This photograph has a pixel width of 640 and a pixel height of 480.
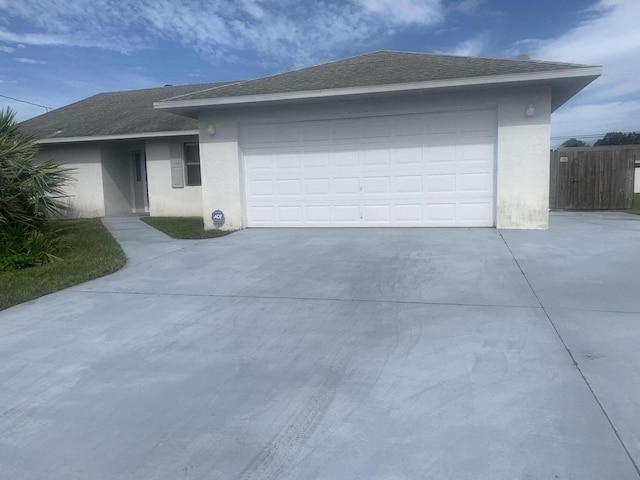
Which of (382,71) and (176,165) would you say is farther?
(176,165)

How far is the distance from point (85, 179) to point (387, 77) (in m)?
11.7

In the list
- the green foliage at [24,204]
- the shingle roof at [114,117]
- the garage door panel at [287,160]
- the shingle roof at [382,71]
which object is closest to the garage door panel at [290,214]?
the garage door panel at [287,160]

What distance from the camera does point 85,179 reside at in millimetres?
17531

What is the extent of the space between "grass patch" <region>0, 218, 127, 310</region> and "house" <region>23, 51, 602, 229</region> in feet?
10.4

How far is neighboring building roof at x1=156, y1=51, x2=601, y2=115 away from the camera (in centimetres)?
977

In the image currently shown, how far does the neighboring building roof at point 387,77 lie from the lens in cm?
977

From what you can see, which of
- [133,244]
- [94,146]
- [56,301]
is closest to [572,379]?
[56,301]

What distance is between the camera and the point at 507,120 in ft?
34.6

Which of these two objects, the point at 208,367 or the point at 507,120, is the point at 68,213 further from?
the point at 208,367

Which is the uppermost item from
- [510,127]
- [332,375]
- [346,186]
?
[510,127]

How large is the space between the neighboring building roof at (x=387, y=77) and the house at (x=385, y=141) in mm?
28

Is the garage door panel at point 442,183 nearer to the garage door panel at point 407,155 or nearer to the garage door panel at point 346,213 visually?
the garage door panel at point 407,155

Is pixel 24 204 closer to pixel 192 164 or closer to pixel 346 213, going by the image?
pixel 346 213

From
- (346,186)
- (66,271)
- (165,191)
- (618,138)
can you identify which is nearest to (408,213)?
(346,186)
